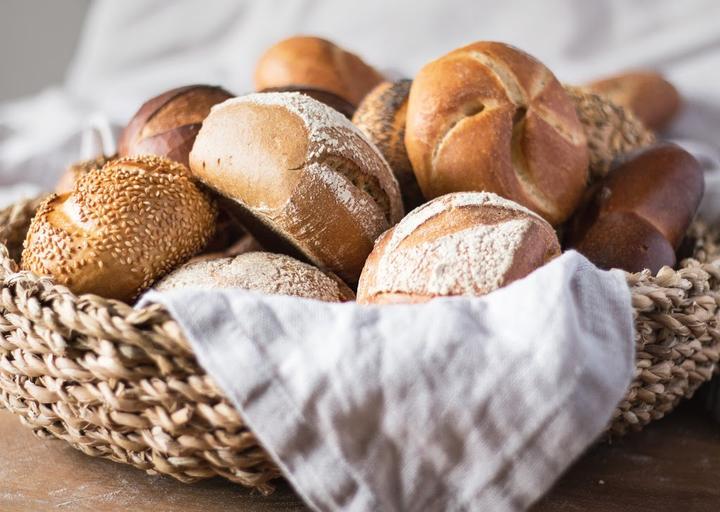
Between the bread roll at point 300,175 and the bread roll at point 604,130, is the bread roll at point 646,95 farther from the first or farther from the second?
the bread roll at point 300,175

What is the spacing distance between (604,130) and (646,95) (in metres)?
0.42

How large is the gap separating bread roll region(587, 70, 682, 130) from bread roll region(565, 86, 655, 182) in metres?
A: 0.26

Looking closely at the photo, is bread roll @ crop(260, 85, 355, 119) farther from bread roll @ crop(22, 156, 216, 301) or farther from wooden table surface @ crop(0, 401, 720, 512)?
wooden table surface @ crop(0, 401, 720, 512)

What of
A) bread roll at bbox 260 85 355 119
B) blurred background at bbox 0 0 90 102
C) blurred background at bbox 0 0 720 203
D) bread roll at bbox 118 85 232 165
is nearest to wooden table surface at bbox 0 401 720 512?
bread roll at bbox 118 85 232 165

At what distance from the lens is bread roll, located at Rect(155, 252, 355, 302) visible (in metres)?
0.90

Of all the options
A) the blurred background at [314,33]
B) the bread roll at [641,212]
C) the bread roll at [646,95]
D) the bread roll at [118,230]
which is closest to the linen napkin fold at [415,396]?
the bread roll at [118,230]

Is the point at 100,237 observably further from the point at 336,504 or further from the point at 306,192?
the point at 336,504

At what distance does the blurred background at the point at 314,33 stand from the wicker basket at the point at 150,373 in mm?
673

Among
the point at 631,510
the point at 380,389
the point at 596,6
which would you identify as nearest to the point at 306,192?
the point at 380,389

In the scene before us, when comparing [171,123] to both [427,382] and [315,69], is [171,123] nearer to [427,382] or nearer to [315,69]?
[315,69]

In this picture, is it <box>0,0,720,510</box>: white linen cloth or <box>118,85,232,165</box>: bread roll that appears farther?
<box>118,85,232,165</box>: bread roll

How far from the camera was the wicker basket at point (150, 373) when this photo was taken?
28.3 inches

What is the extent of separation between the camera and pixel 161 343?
2.31 feet

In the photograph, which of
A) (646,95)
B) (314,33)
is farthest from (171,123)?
(314,33)
